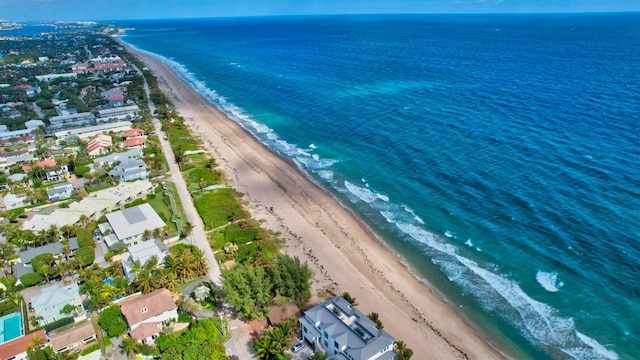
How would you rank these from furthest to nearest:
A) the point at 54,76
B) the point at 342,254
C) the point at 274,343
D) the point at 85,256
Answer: the point at 54,76, the point at 342,254, the point at 85,256, the point at 274,343

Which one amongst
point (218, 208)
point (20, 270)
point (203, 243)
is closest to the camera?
point (20, 270)

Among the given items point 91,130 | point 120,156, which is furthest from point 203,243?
point 91,130

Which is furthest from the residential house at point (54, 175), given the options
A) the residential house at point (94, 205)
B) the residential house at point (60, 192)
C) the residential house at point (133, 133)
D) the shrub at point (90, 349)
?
the shrub at point (90, 349)

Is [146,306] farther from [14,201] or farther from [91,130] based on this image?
[91,130]

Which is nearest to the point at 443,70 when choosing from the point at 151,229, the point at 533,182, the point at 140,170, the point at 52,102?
the point at 533,182

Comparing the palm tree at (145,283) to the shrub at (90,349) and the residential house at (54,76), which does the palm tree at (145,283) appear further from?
the residential house at (54,76)
